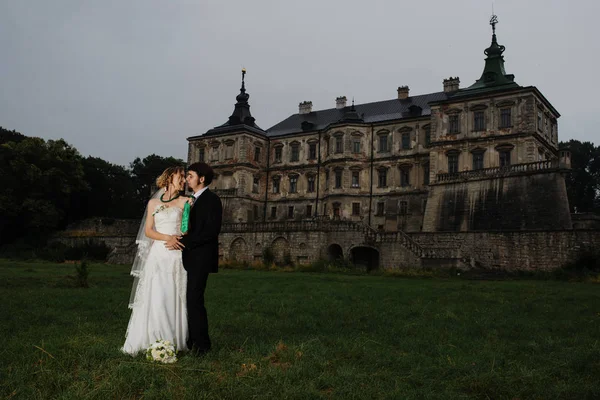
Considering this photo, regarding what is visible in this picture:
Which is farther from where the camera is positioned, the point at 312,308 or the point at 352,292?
the point at 352,292

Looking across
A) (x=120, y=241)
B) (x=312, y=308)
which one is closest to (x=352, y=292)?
(x=312, y=308)

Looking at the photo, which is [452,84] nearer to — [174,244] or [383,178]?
[383,178]

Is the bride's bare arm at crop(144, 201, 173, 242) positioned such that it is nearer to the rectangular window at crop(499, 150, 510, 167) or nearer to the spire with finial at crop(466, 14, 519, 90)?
the rectangular window at crop(499, 150, 510, 167)

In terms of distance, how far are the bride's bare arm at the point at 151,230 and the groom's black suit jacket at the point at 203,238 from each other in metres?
0.25

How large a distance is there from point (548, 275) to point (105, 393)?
26776mm

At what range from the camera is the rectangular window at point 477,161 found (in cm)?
3956

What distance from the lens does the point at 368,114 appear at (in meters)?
52.1

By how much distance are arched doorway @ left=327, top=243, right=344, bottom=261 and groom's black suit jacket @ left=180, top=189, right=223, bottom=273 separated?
31411 mm

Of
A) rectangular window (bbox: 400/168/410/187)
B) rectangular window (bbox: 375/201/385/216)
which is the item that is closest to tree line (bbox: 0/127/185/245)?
rectangular window (bbox: 375/201/385/216)

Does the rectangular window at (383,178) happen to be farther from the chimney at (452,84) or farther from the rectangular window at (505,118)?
the rectangular window at (505,118)

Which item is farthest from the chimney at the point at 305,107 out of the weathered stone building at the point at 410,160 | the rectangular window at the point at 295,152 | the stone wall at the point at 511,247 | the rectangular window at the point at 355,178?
the stone wall at the point at 511,247

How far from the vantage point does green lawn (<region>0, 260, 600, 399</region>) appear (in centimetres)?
533

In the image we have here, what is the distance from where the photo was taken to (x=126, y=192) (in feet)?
208

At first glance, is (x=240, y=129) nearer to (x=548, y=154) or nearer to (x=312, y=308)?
(x=548, y=154)
